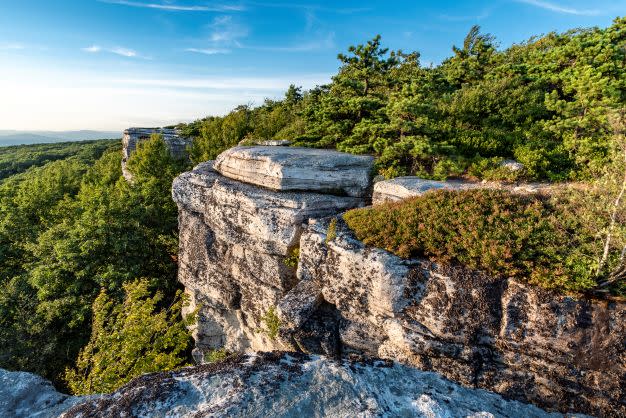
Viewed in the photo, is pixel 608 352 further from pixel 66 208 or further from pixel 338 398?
pixel 66 208

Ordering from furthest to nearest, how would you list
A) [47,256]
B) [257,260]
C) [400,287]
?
1. [47,256]
2. [257,260]
3. [400,287]

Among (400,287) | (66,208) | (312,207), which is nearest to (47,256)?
(66,208)

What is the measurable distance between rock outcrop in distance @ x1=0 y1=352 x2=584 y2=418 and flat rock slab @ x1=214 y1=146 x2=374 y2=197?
27.4ft

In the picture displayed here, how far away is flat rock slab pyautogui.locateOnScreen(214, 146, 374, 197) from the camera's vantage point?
13156 millimetres

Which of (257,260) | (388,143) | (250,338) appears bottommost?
(250,338)

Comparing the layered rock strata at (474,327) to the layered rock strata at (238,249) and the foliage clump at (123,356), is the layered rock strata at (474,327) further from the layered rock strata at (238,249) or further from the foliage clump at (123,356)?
the foliage clump at (123,356)

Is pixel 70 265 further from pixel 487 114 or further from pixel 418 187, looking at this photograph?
pixel 487 114

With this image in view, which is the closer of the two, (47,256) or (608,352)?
(608,352)

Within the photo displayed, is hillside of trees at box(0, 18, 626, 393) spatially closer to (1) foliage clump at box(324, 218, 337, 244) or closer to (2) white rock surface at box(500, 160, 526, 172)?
(2) white rock surface at box(500, 160, 526, 172)

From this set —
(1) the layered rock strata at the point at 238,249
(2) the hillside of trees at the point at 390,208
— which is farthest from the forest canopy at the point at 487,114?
(1) the layered rock strata at the point at 238,249

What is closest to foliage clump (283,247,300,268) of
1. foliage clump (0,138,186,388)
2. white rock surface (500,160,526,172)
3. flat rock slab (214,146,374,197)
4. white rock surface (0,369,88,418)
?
flat rock slab (214,146,374,197)

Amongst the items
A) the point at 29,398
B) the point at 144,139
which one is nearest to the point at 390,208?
the point at 29,398

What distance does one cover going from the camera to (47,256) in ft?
57.8

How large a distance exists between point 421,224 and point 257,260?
7295 mm
